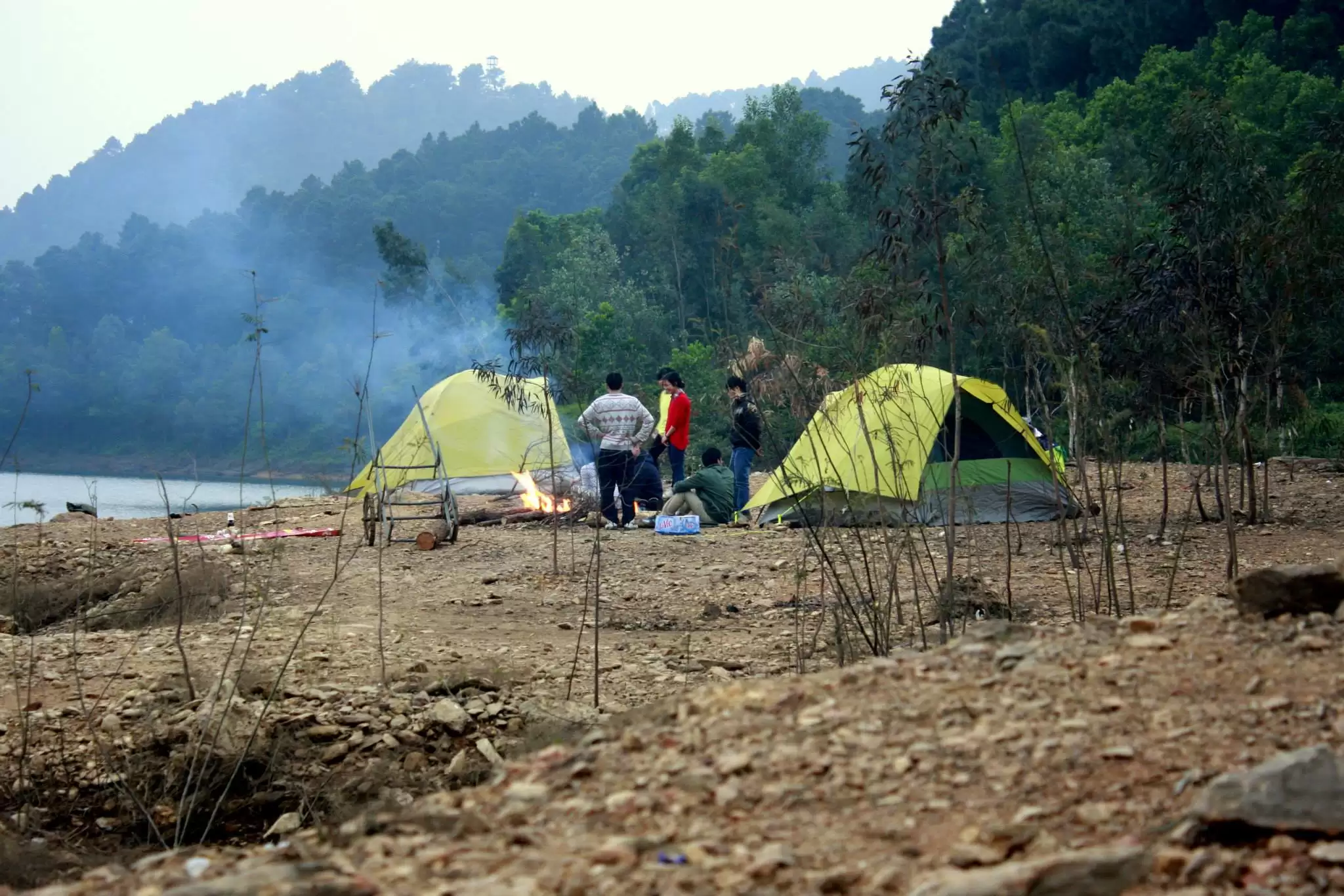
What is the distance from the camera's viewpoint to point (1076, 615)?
5.55 meters

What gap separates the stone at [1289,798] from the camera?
2.28 m

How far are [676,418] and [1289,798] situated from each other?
9.83 m

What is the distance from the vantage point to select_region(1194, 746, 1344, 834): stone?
2279 mm

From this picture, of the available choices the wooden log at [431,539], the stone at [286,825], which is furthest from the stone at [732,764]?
the wooden log at [431,539]

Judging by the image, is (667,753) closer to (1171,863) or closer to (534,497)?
(1171,863)

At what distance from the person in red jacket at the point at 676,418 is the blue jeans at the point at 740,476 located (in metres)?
0.54

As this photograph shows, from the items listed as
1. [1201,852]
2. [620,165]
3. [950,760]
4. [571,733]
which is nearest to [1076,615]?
[571,733]

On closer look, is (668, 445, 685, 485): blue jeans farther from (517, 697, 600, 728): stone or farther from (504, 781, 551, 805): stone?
(504, 781, 551, 805): stone

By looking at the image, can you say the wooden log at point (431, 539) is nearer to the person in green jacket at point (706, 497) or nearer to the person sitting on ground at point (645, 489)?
the person sitting on ground at point (645, 489)

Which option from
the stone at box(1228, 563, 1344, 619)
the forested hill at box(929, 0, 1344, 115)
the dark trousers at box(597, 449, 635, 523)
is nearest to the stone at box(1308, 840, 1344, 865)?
the stone at box(1228, 563, 1344, 619)

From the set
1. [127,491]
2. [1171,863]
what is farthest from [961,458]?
[127,491]

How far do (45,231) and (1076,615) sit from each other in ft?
473

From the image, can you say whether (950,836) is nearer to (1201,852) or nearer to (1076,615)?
(1201,852)

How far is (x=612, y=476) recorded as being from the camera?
11.5 metres
